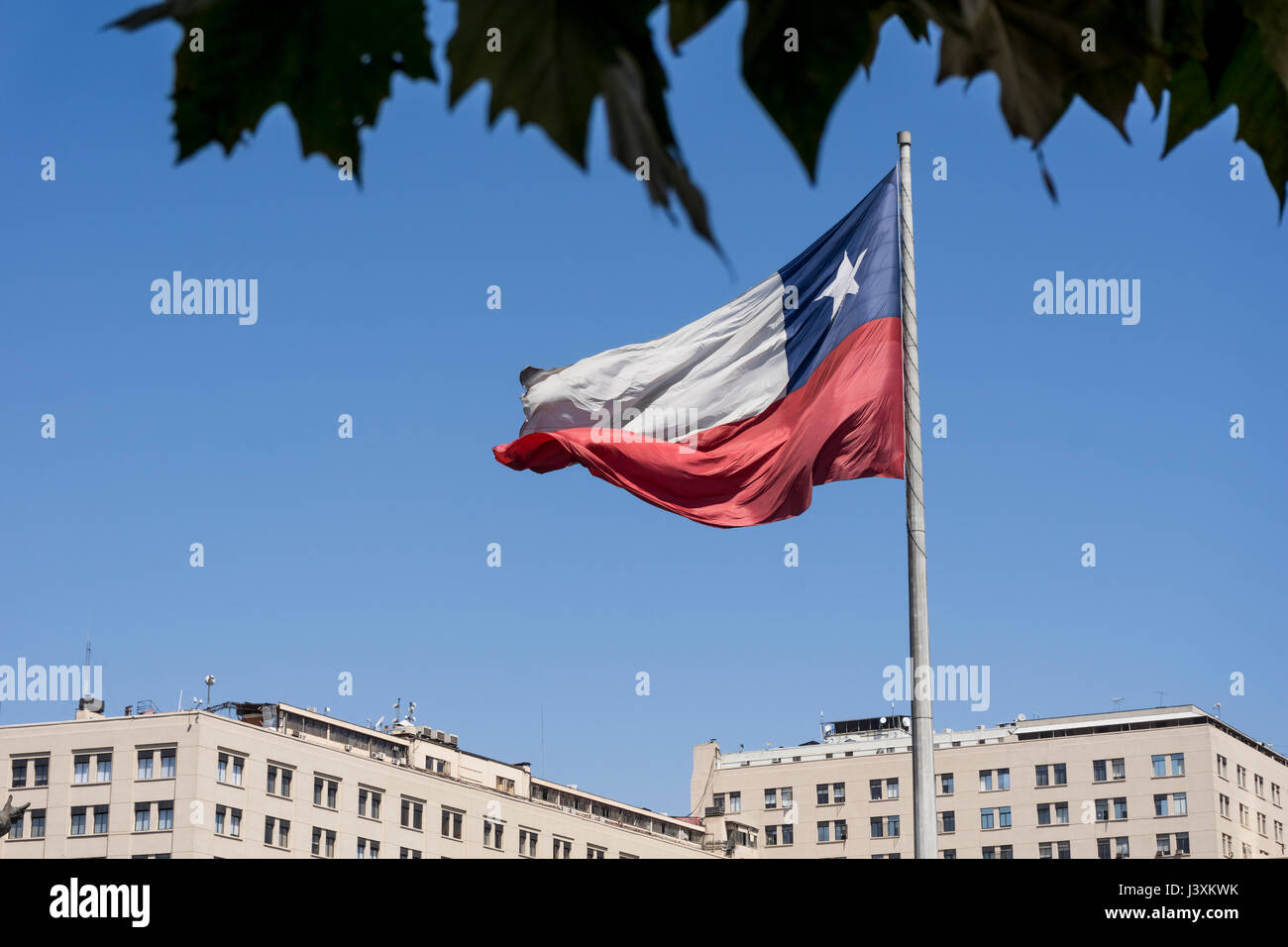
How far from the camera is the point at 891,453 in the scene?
12945 mm

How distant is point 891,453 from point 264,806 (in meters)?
68.3

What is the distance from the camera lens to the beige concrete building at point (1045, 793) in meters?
97.8

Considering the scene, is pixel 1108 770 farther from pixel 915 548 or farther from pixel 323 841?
pixel 915 548

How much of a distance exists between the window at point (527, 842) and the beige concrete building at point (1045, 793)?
734 inches

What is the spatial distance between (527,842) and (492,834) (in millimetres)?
2551

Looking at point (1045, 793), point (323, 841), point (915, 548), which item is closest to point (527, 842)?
point (323, 841)

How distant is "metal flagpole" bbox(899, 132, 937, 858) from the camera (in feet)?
38.6

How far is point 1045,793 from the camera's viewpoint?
3962 inches
